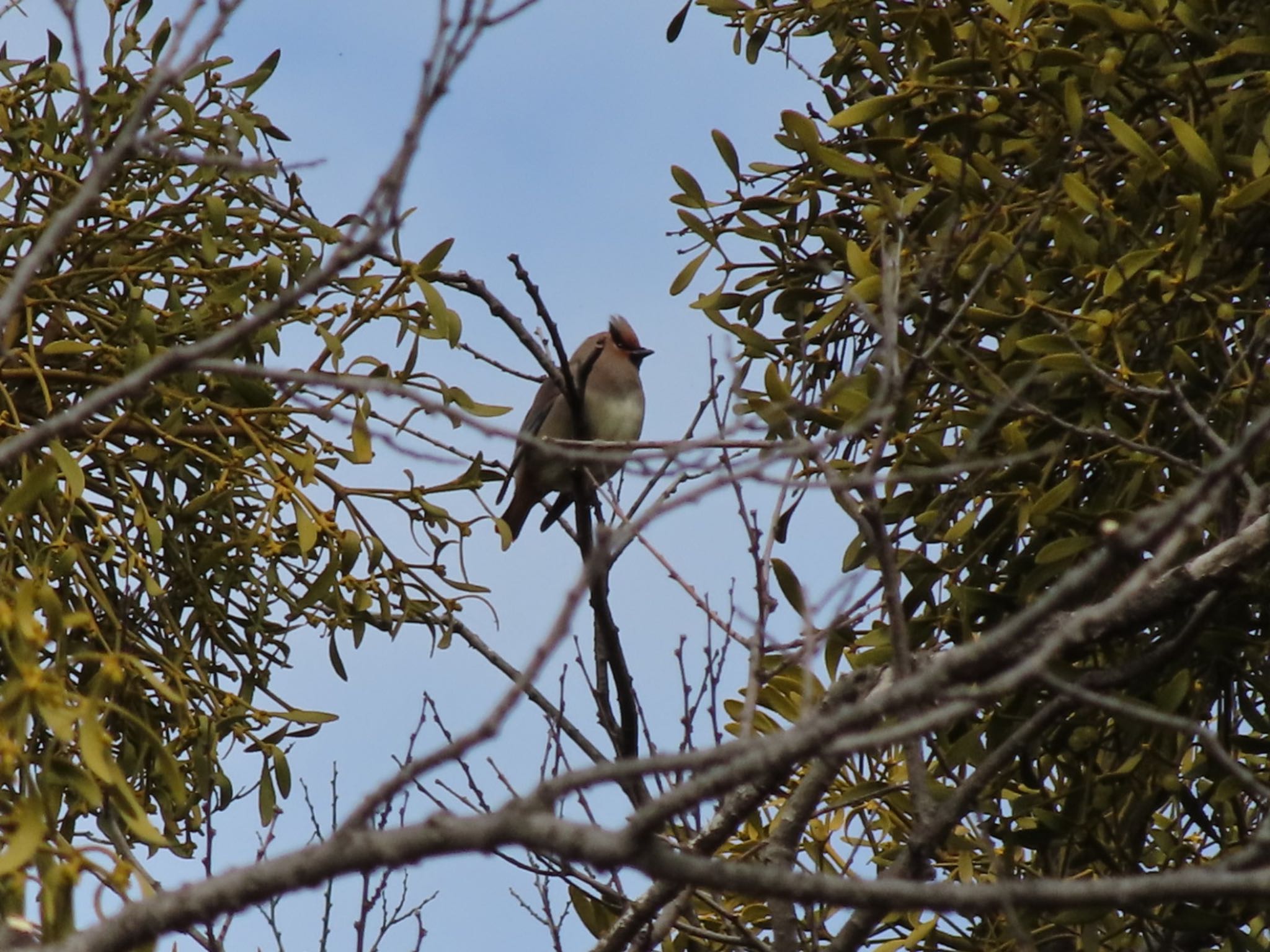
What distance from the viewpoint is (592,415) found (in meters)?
4.11

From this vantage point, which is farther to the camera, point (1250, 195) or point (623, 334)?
point (623, 334)

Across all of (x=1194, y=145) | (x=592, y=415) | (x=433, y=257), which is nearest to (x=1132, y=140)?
(x=1194, y=145)

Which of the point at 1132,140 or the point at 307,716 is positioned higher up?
the point at 1132,140

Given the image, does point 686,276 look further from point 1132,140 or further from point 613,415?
point 613,415

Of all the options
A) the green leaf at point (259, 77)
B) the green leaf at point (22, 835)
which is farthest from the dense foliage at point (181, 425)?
the green leaf at point (22, 835)

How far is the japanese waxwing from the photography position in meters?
3.92

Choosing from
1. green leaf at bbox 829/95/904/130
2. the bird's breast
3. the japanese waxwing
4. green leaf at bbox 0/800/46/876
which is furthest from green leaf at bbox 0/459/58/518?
the bird's breast

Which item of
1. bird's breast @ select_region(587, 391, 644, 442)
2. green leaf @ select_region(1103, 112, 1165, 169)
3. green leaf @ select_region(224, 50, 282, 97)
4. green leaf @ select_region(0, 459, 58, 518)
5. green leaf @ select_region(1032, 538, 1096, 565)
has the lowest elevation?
green leaf @ select_region(0, 459, 58, 518)

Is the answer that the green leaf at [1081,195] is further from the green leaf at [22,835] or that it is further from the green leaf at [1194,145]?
the green leaf at [22,835]

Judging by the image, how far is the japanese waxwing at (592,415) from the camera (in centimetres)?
392

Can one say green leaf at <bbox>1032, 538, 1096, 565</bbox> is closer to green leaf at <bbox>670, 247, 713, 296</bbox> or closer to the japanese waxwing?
green leaf at <bbox>670, 247, 713, 296</bbox>

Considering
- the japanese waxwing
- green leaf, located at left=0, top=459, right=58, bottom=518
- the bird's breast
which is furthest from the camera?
the bird's breast

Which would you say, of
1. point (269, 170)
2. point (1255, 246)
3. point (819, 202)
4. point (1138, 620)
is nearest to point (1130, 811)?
point (1138, 620)

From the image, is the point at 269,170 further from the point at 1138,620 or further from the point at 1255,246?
the point at 1255,246
